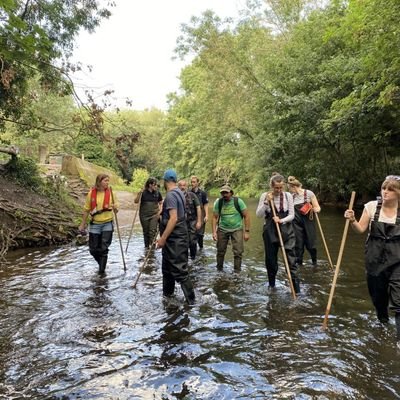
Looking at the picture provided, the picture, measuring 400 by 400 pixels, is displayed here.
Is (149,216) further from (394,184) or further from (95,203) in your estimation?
(394,184)

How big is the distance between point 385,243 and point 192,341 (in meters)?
2.62

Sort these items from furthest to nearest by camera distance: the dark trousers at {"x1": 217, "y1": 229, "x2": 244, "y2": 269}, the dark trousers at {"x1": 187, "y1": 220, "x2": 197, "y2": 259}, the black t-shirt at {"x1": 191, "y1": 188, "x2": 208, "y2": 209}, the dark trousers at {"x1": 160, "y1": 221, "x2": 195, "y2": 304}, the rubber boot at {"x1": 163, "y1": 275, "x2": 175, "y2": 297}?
1. the black t-shirt at {"x1": 191, "y1": 188, "x2": 208, "y2": 209}
2. the dark trousers at {"x1": 187, "y1": 220, "x2": 197, "y2": 259}
3. the dark trousers at {"x1": 217, "y1": 229, "x2": 244, "y2": 269}
4. the rubber boot at {"x1": 163, "y1": 275, "x2": 175, "y2": 297}
5. the dark trousers at {"x1": 160, "y1": 221, "x2": 195, "y2": 304}

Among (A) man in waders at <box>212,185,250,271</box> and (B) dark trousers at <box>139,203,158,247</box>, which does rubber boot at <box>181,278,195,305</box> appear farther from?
(B) dark trousers at <box>139,203,158,247</box>

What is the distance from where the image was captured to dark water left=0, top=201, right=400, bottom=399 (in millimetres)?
4004

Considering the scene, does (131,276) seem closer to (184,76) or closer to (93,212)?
(93,212)

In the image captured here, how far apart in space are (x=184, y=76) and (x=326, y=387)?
52.3 metres

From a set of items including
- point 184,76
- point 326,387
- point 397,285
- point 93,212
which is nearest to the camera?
point 326,387

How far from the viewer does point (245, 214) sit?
8.59 meters

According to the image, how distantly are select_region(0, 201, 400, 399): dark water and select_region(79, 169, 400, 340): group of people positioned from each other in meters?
0.52

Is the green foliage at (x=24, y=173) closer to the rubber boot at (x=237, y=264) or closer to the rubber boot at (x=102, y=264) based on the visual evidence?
the rubber boot at (x=102, y=264)

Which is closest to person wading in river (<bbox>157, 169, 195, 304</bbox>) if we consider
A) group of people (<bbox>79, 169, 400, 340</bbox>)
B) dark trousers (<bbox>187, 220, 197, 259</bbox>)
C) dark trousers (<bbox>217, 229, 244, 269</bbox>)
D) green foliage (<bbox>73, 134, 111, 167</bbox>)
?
group of people (<bbox>79, 169, 400, 340</bbox>)

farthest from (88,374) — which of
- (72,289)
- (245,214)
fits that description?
(245,214)

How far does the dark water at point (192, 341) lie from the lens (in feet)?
Result: 13.1

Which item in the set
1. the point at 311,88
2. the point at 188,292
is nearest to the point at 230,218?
the point at 188,292
